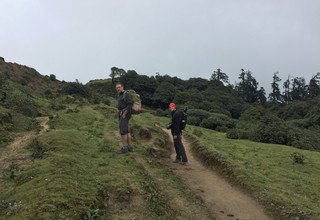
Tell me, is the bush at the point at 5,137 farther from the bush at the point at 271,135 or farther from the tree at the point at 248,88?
the tree at the point at 248,88

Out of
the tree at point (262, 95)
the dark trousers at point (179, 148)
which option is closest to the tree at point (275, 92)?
the tree at point (262, 95)

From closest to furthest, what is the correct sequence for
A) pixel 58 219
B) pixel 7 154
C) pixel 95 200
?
pixel 58 219, pixel 95 200, pixel 7 154

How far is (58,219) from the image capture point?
30.7 feet

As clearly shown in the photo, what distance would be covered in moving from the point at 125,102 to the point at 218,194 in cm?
562

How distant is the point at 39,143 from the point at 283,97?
391ft

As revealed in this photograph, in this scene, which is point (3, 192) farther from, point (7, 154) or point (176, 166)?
point (176, 166)

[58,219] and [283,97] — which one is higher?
[283,97]

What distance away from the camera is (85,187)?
11.8 meters

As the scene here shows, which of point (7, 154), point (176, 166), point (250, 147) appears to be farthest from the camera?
point (250, 147)

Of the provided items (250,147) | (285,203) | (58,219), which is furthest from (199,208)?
(250,147)

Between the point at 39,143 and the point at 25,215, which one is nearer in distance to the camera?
the point at 25,215

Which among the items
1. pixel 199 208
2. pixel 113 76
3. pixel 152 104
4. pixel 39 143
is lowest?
pixel 199 208

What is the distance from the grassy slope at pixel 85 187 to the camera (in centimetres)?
1009

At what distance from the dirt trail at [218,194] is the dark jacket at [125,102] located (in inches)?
126
